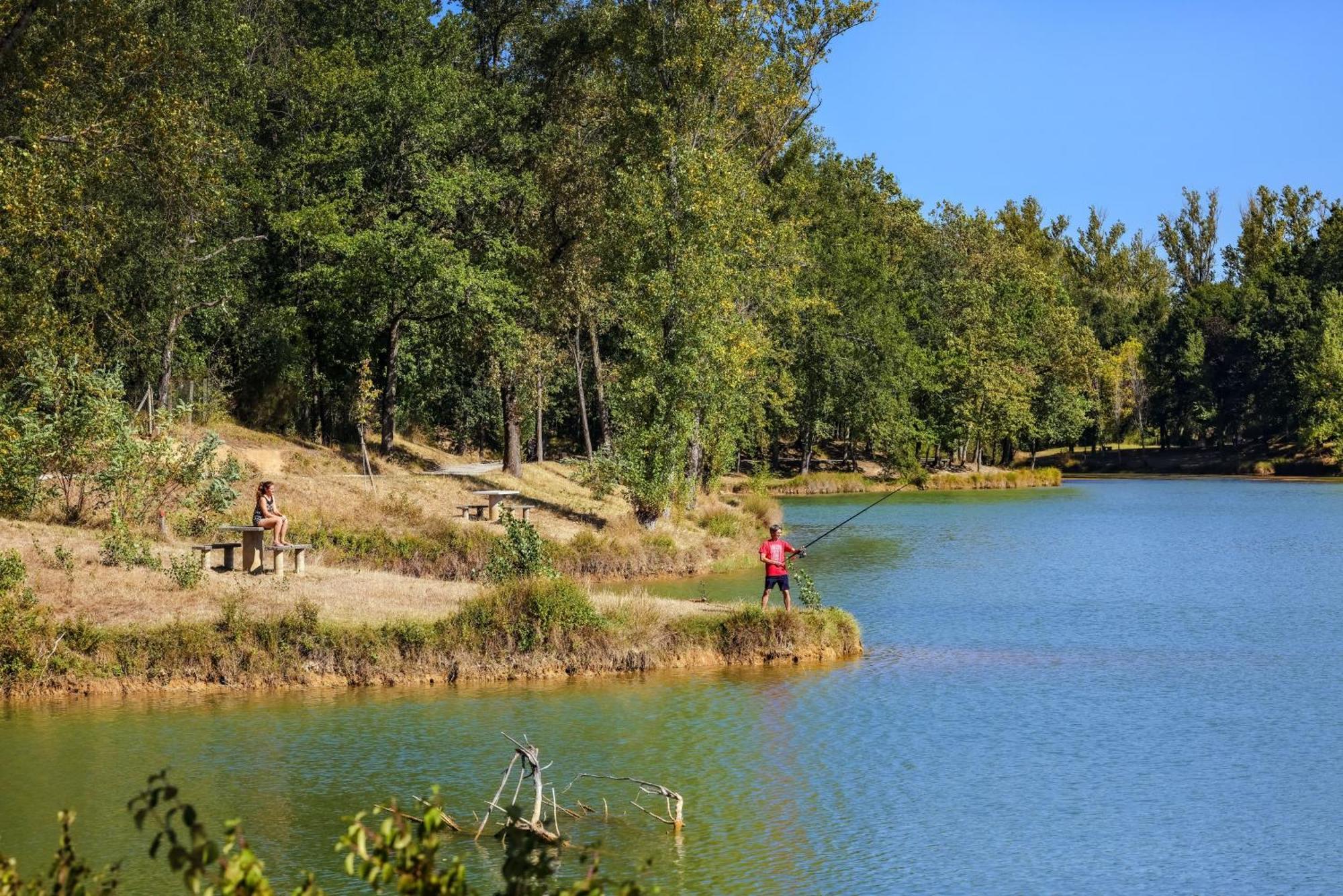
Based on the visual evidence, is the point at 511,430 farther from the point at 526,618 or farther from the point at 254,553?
the point at 526,618

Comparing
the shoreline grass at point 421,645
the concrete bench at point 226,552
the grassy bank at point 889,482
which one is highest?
the grassy bank at point 889,482

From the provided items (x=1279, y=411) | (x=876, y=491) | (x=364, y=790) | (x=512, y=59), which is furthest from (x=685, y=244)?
(x=1279, y=411)

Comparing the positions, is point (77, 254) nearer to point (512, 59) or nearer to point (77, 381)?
point (77, 381)

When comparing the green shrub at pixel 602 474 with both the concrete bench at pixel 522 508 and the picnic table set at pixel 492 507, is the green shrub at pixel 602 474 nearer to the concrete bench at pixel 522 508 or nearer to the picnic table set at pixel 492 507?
the picnic table set at pixel 492 507

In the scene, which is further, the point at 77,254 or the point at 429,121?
the point at 429,121

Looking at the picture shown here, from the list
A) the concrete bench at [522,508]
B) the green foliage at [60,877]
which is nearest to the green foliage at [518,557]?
the concrete bench at [522,508]

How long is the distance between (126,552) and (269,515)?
3.04 metres

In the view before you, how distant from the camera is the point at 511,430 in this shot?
53.5 m

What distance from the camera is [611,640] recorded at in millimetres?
25188

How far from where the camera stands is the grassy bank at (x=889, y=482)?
8075 centimetres

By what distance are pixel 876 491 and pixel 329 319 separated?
125 ft

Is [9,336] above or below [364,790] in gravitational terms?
above

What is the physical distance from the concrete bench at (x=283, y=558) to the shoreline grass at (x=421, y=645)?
2.98 m

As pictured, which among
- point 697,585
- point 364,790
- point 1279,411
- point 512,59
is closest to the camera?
point 364,790
